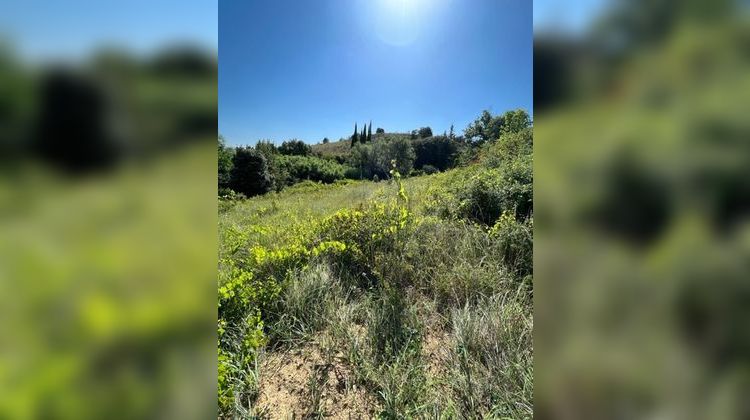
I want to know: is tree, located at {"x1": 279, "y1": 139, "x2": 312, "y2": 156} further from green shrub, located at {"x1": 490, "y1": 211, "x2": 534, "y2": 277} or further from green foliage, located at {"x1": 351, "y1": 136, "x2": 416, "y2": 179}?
green shrub, located at {"x1": 490, "y1": 211, "x2": 534, "y2": 277}

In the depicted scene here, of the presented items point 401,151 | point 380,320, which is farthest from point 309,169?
point 380,320

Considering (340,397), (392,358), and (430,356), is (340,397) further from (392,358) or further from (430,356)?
(430,356)

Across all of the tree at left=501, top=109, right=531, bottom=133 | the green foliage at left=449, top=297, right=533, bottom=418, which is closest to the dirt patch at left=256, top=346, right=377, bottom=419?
the green foliage at left=449, top=297, right=533, bottom=418

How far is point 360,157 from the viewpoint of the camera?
19969mm

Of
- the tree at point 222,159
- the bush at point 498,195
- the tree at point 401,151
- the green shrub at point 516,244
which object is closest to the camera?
the tree at point 222,159

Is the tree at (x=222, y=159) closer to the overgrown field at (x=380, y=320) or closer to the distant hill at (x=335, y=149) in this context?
the overgrown field at (x=380, y=320)
